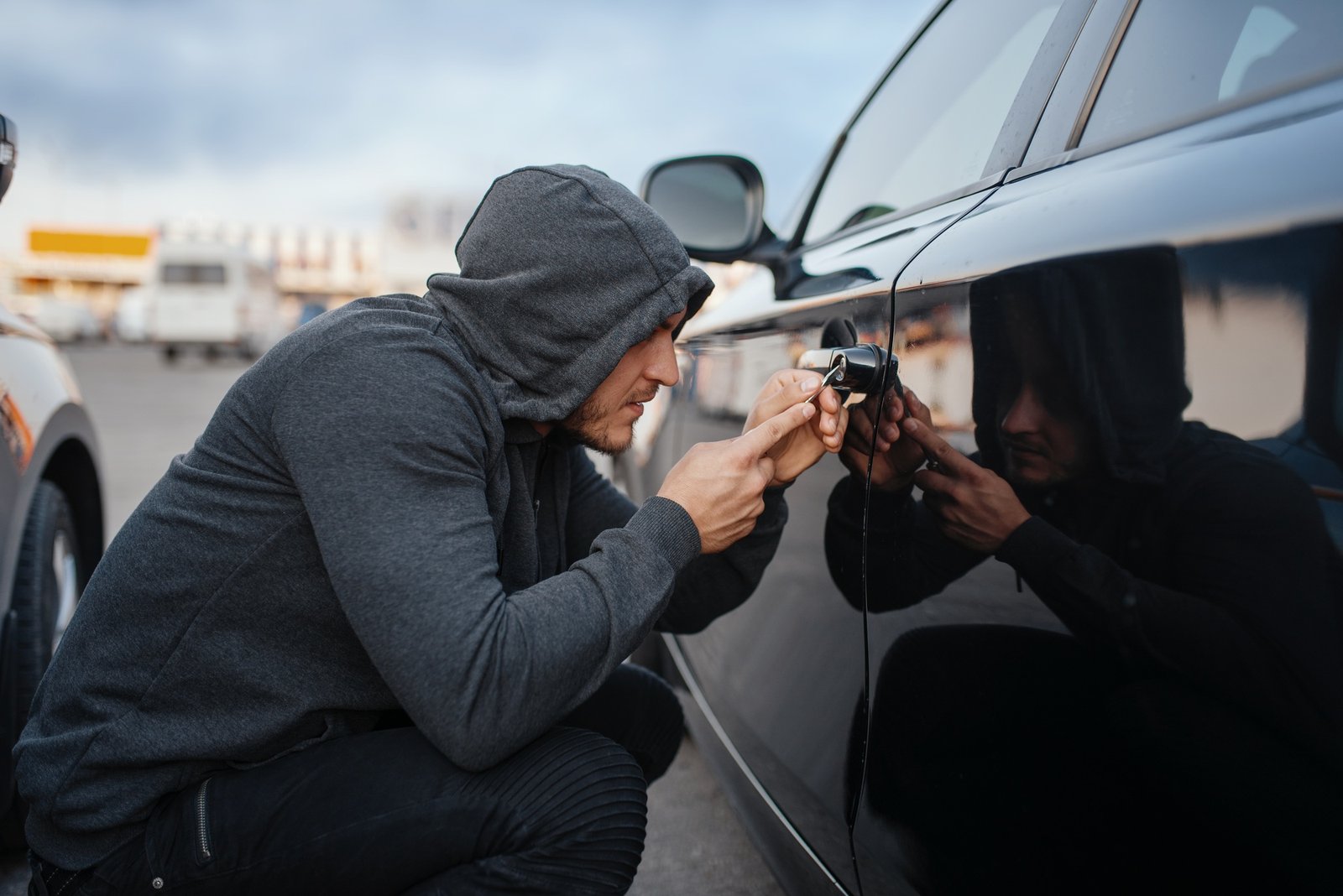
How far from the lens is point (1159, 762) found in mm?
769

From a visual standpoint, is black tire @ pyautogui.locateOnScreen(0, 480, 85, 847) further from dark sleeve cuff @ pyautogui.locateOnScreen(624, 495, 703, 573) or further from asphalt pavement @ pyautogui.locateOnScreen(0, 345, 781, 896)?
dark sleeve cuff @ pyautogui.locateOnScreen(624, 495, 703, 573)

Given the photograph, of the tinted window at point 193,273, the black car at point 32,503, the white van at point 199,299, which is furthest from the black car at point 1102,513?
the tinted window at point 193,273

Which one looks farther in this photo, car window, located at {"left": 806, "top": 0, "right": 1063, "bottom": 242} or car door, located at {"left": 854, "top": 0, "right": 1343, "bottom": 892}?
car window, located at {"left": 806, "top": 0, "right": 1063, "bottom": 242}

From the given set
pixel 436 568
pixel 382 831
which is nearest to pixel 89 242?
pixel 382 831

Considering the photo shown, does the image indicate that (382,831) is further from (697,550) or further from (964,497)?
(964,497)

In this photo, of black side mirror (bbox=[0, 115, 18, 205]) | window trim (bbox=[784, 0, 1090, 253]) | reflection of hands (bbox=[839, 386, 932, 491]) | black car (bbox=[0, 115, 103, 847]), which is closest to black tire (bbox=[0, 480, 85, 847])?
black car (bbox=[0, 115, 103, 847])

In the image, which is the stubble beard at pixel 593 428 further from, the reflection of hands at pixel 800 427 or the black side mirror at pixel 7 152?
the black side mirror at pixel 7 152

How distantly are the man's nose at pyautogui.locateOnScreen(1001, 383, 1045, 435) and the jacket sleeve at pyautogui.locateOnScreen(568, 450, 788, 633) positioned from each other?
49cm

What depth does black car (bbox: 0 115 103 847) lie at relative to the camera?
1.92m

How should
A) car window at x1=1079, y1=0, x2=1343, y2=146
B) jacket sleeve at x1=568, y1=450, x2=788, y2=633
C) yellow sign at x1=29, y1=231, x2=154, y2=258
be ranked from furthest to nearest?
yellow sign at x1=29, y1=231, x2=154, y2=258
jacket sleeve at x1=568, y1=450, x2=788, y2=633
car window at x1=1079, y1=0, x2=1343, y2=146

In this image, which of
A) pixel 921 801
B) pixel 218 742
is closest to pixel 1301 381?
pixel 921 801

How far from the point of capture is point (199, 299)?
76.7 feet

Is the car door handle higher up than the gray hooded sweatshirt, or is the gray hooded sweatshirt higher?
the car door handle

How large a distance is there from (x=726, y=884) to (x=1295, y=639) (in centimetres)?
155
